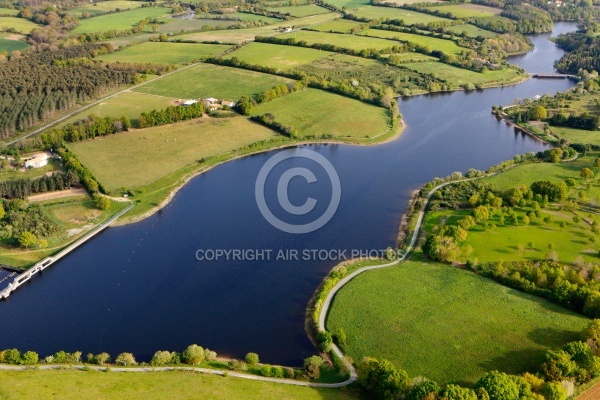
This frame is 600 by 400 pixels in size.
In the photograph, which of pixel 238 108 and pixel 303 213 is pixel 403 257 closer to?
pixel 303 213

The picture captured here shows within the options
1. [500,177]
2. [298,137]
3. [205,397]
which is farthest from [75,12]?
[205,397]

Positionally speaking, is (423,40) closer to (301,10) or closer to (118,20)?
(301,10)

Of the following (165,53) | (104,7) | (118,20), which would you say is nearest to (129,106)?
(165,53)

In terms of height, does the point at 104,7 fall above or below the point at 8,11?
above

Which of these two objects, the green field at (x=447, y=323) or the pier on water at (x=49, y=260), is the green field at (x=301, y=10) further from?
the green field at (x=447, y=323)

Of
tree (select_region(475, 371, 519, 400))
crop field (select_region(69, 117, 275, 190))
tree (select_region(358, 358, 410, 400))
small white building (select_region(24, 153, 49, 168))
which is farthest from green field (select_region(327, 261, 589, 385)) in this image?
small white building (select_region(24, 153, 49, 168))

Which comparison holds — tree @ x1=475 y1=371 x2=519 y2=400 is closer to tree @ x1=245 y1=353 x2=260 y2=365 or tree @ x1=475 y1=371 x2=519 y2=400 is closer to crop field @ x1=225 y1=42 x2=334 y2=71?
tree @ x1=245 y1=353 x2=260 y2=365
